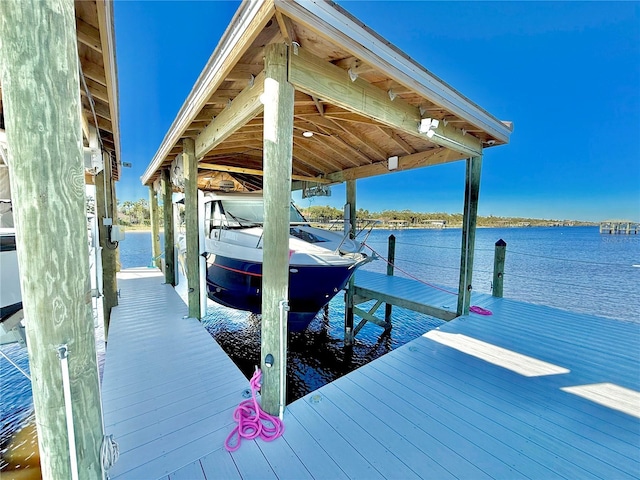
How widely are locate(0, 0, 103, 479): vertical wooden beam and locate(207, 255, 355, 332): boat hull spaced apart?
246 cm

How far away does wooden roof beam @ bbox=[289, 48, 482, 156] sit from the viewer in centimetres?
187

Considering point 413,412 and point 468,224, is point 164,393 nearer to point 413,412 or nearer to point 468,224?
point 413,412

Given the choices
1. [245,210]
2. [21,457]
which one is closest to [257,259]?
[245,210]

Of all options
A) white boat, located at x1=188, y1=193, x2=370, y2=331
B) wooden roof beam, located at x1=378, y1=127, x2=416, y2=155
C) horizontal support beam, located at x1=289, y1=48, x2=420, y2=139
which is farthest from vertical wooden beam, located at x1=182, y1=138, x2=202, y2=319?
wooden roof beam, located at x1=378, y1=127, x2=416, y2=155

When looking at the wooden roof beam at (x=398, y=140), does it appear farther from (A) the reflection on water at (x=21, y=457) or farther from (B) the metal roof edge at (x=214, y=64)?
(A) the reflection on water at (x=21, y=457)

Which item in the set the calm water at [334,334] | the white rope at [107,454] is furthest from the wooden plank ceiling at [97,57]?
the calm water at [334,334]

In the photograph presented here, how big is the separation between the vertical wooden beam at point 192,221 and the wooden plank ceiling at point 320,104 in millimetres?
230

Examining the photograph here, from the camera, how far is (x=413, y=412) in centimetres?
206

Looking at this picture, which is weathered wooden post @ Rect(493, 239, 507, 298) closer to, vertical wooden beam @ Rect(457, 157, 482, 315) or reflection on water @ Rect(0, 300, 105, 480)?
vertical wooden beam @ Rect(457, 157, 482, 315)

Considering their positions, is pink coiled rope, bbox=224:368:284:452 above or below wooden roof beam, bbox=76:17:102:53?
below

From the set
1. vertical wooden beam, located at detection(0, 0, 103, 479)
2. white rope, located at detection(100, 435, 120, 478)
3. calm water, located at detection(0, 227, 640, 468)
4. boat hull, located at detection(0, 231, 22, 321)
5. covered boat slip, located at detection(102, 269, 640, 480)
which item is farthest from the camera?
calm water, located at detection(0, 227, 640, 468)

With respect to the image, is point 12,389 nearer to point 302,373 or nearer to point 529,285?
point 302,373

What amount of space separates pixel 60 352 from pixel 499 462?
2.44m

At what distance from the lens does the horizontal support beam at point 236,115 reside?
6.91ft
